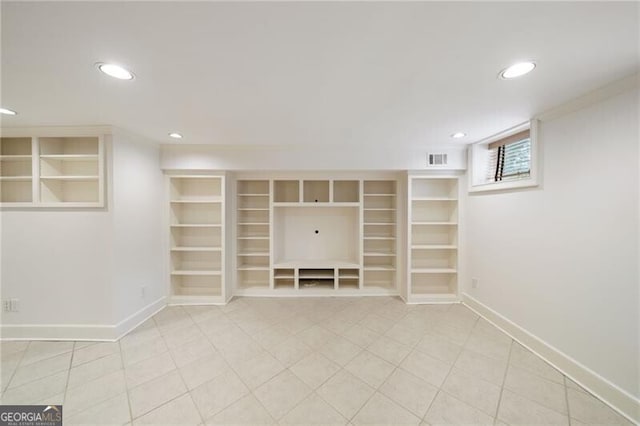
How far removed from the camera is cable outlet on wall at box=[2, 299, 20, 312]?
236 cm

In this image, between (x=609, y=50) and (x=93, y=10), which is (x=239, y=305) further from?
(x=609, y=50)

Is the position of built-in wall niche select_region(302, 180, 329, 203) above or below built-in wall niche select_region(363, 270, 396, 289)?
above

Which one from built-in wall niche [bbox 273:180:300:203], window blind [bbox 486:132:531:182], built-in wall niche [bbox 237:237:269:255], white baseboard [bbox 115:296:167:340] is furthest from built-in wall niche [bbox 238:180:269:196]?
window blind [bbox 486:132:531:182]

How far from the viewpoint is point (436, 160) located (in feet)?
10.3

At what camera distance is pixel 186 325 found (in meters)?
2.68

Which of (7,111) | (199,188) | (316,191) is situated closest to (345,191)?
(316,191)

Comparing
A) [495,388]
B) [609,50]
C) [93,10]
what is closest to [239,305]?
[495,388]

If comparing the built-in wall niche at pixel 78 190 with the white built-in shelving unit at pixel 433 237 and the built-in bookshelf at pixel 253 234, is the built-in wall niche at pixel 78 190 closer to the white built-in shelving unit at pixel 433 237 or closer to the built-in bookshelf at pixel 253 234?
the built-in bookshelf at pixel 253 234

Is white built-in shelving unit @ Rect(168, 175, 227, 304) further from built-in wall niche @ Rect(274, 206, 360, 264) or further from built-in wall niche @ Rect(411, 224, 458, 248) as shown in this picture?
built-in wall niche @ Rect(411, 224, 458, 248)

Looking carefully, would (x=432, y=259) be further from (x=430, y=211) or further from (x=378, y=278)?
(x=378, y=278)

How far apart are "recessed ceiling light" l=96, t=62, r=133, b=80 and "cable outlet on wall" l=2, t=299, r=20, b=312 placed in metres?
2.87

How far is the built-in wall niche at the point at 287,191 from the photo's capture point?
383 cm

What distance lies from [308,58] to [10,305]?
3.99m

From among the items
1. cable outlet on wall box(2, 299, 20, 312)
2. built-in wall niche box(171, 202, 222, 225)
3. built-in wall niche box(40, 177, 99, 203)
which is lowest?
cable outlet on wall box(2, 299, 20, 312)
